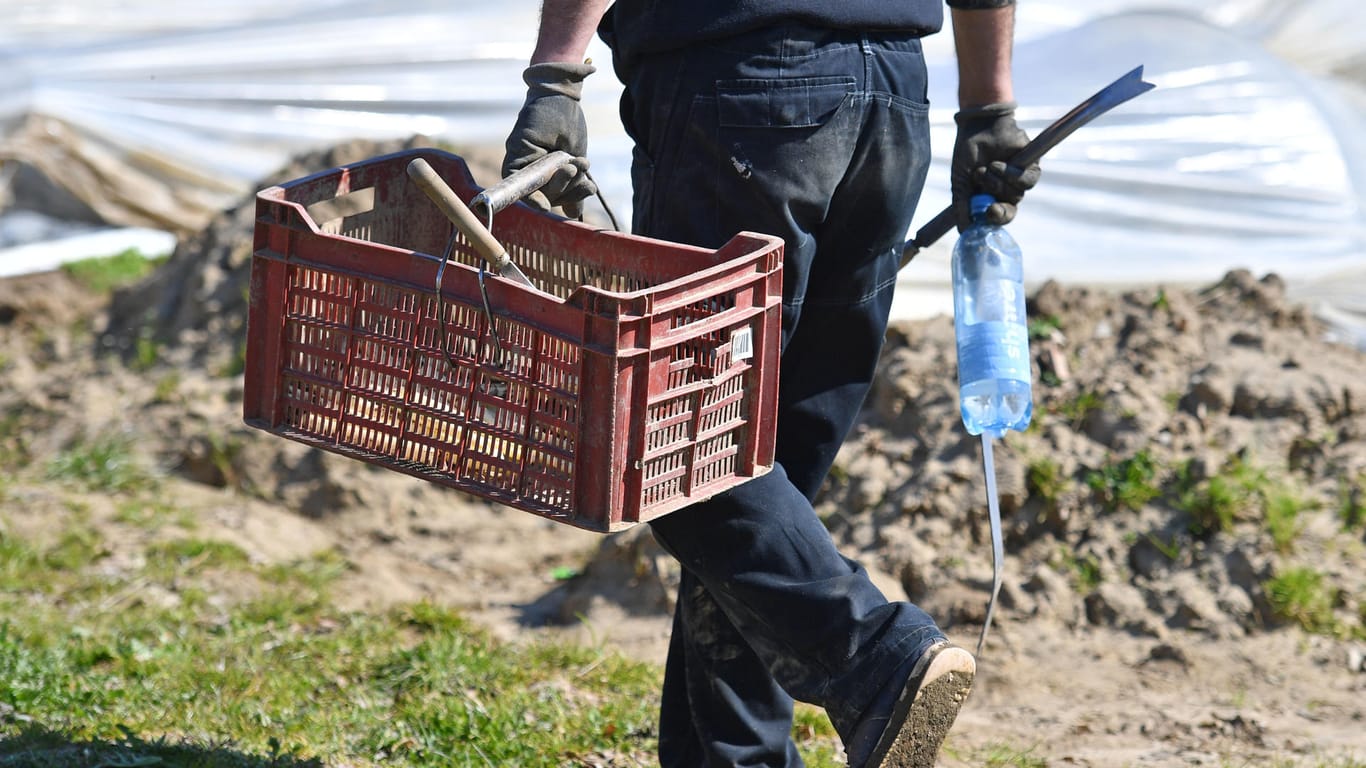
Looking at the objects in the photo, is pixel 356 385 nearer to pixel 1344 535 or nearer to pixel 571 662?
pixel 571 662

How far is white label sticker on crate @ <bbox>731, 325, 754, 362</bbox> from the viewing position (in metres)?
2.16

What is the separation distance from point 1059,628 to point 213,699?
2199 millimetres

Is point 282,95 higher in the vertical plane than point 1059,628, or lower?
higher

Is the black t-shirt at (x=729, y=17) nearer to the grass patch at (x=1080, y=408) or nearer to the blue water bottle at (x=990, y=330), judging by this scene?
the blue water bottle at (x=990, y=330)

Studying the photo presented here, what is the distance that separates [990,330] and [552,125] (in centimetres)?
98

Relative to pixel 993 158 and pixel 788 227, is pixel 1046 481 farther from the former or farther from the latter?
pixel 788 227

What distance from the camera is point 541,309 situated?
6.78ft

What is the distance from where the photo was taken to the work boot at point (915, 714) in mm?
2172

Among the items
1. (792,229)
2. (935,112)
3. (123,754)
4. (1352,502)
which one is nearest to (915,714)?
(792,229)

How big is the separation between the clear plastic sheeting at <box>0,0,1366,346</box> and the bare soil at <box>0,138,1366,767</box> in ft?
2.64

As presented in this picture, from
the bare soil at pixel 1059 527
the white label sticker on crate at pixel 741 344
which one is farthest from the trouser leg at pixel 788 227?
the bare soil at pixel 1059 527

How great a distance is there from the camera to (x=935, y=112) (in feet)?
19.2

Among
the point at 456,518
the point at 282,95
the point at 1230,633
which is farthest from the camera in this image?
the point at 282,95

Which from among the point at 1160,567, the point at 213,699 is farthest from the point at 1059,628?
the point at 213,699
